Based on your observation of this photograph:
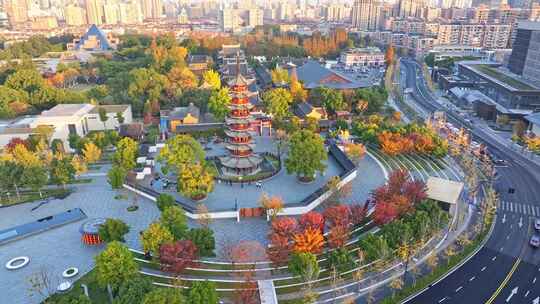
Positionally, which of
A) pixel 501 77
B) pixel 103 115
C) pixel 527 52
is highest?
pixel 527 52

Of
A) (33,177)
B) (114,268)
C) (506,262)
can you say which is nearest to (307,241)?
(114,268)

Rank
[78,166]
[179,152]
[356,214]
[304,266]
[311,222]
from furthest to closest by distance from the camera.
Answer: [78,166] → [179,152] → [356,214] → [311,222] → [304,266]

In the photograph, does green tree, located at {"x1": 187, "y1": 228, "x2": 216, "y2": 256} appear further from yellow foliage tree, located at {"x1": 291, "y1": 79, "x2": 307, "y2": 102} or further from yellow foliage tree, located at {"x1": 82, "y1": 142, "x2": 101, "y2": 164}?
yellow foliage tree, located at {"x1": 291, "y1": 79, "x2": 307, "y2": 102}

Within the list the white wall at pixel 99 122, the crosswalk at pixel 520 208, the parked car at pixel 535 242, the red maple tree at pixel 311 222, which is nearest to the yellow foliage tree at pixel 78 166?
the white wall at pixel 99 122

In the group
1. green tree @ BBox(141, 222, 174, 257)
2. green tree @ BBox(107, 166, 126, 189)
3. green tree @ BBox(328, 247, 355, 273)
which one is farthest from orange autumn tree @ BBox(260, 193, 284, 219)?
green tree @ BBox(107, 166, 126, 189)

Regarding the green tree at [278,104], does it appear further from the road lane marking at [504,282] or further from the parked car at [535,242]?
the road lane marking at [504,282]

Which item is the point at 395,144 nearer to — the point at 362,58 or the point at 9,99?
the point at 9,99
